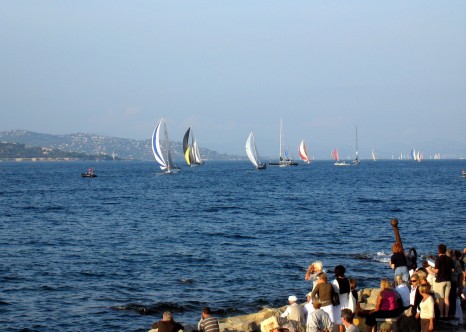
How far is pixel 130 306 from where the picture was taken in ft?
76.2

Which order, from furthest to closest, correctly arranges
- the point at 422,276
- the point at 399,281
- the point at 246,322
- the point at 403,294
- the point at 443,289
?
1. the point at 246,322
2. the point at 443,289
3. the point at 399,281
4. the point at 403,294
5. the point at 422,276

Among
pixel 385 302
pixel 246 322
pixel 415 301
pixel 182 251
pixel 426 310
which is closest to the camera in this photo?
pixel 426 310

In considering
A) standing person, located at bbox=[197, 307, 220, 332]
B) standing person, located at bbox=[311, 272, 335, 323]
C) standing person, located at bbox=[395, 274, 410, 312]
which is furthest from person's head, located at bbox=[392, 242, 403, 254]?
standing person, located at bbox=[197, 307, 220, 332]

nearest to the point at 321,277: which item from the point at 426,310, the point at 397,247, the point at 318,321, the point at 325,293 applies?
the point at 325,293

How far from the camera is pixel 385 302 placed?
1465 cm

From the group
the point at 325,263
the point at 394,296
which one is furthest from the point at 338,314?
the point at 325,263

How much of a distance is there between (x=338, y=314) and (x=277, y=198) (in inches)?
2333

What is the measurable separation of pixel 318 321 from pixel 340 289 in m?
1.11

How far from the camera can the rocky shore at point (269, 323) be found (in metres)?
14.7

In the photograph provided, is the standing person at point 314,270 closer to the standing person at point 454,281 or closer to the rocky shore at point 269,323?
the rocky shore at point 269,323

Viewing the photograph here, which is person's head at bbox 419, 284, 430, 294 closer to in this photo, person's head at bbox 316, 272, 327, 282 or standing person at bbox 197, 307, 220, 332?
person's head at bbox 316, 272, 327, 282

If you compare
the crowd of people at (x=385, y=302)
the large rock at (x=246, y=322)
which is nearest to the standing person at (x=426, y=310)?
the crowd of people at (x=385, y=302)

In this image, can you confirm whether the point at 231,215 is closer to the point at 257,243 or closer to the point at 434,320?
the point at 257,243

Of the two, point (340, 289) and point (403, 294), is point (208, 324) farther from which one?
point (403, 294)
